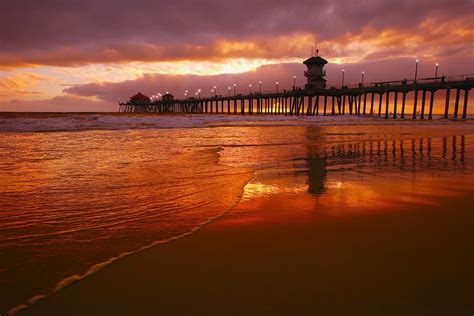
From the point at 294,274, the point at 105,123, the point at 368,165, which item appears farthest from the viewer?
the point at 105,123

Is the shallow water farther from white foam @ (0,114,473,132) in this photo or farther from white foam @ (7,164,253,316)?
white foam @ (0,114,473,132)

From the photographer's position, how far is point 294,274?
7.54 ft

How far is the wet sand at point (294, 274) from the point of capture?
6.36ft

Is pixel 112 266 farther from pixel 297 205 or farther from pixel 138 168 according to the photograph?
pixel 138 168

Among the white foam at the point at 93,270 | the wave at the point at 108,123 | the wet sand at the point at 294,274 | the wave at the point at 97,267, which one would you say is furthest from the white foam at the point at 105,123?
the wet sand at the point at 294,274

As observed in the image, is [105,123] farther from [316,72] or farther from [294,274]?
[316,72]

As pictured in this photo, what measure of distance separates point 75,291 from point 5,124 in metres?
24.7

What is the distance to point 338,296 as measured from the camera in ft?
6.68

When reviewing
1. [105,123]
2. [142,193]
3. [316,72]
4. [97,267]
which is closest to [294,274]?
[97,267]

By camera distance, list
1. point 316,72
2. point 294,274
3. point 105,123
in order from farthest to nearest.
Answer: point 316,72, point 105,123, point 294,274

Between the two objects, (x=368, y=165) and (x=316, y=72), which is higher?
(x=316, y=72)

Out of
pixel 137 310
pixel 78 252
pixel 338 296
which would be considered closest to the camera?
pixel 137 310

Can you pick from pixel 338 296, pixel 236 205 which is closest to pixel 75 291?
pixel 338 296

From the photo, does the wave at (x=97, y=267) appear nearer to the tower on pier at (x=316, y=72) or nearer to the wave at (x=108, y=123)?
the wave at (x=108, y=123)
